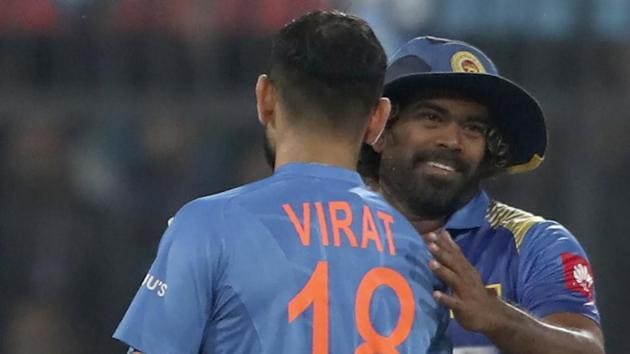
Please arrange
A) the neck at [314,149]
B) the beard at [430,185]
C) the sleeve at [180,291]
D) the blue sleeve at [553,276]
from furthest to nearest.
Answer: the beard at [430,185] < the blue sleeve at [553,276] < the neck at [314,149] < the sleeve at [180,291]

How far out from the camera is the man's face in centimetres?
333

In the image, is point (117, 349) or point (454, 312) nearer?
point (454, 312)

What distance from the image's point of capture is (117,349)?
19.7ft

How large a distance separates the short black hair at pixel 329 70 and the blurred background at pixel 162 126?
3.35m

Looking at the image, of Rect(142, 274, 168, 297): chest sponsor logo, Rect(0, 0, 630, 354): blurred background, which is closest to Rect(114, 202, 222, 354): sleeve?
Rect(142, 274, 168, 297): chest sponsor logo

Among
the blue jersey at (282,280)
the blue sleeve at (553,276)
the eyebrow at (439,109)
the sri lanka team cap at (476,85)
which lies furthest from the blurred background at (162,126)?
the blue jersey at (282,280)

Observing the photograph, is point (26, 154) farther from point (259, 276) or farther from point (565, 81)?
point (259, 276)

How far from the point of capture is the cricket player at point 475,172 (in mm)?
3215

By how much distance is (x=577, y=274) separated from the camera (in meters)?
3.23

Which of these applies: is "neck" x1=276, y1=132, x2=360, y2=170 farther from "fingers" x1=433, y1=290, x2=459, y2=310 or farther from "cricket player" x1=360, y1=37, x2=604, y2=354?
"cricket player" x1=360, y1=37, x2=604, y2=354

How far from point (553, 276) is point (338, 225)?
29.4 inches

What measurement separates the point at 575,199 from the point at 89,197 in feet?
6.08

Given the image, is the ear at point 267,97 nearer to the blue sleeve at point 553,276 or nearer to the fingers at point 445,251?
the fingers at point 445,251

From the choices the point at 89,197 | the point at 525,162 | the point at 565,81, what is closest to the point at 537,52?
the point at 565,81
